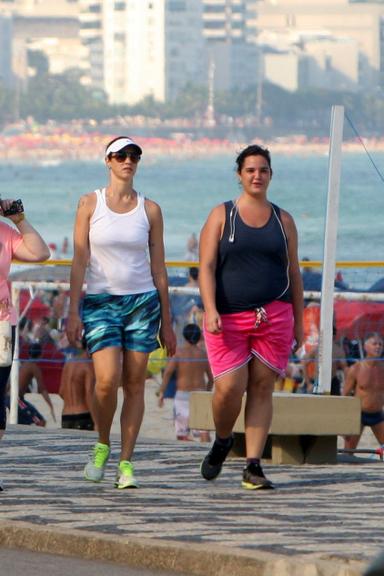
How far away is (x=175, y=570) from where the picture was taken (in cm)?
662

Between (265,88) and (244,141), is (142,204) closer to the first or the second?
(244,141)

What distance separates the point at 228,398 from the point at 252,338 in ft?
1.02

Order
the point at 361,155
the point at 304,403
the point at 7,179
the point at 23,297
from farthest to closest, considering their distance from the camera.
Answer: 1. the point at 361,155
2. the point at 7,179
3. the point at 23,297
4. the point at 304,403

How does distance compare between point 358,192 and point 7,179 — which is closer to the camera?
point 358,192

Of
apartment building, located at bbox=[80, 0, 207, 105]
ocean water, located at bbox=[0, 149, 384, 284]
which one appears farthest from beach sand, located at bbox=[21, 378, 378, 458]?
apartment building, located at bbox=[80, 0, 207, 105]

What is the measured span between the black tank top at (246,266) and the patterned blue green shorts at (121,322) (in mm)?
355

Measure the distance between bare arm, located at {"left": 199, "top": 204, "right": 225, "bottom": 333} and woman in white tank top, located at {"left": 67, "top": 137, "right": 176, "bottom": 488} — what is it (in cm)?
23

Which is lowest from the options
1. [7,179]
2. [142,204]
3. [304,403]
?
[7,179]

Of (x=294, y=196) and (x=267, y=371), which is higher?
(x=267, y=371)

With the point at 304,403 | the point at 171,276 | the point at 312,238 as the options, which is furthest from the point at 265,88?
the point at 304,403

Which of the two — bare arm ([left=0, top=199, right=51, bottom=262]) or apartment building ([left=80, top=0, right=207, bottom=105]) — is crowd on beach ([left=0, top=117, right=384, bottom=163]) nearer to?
apartment building ([left=80, top=0, right=207, bottom=105])

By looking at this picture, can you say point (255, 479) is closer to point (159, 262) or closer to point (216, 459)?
point (216, 459)

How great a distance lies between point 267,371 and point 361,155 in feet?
545

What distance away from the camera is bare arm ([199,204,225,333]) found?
8.55m
